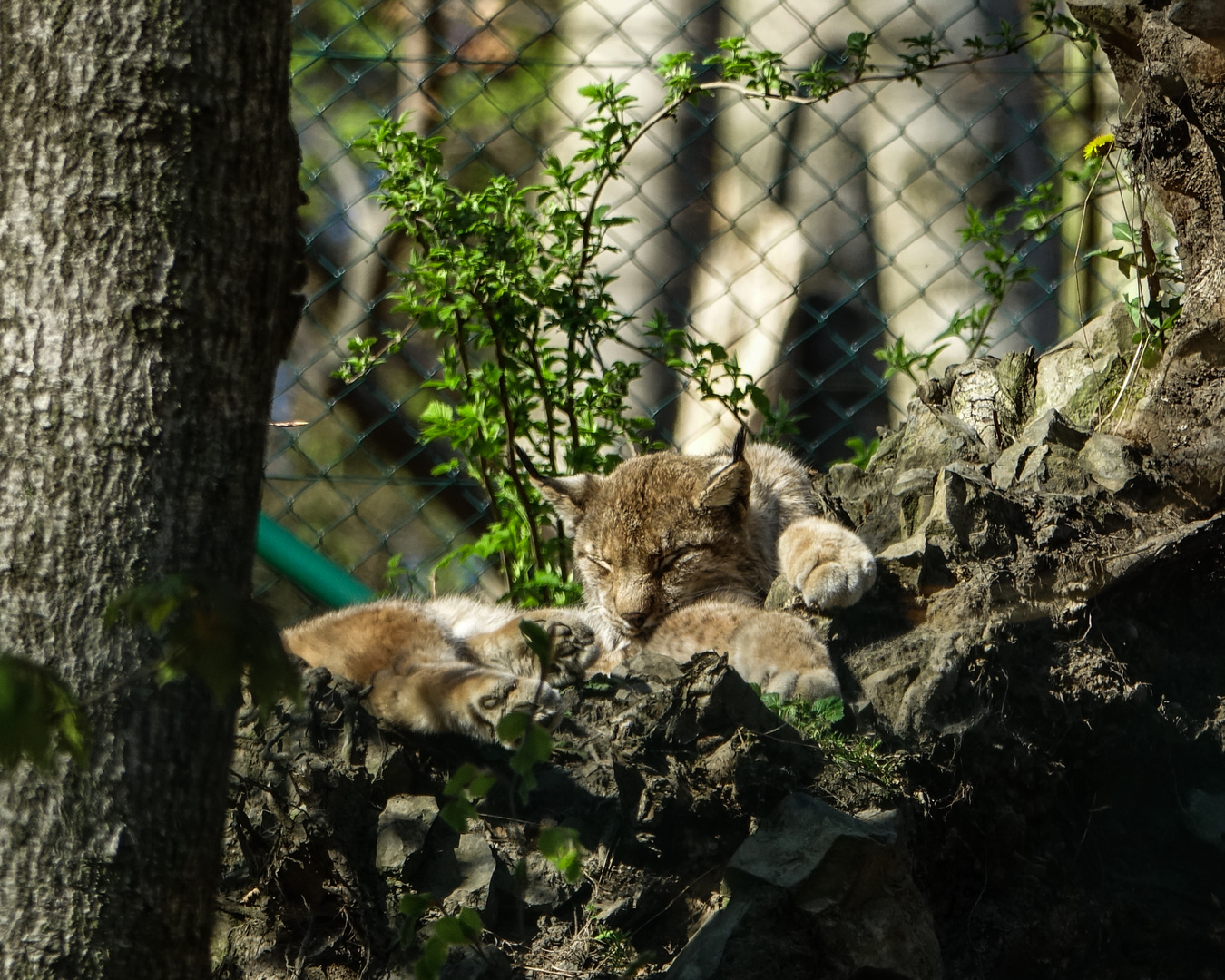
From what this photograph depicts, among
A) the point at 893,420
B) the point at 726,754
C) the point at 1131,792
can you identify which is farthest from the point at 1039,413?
the point at 893,420

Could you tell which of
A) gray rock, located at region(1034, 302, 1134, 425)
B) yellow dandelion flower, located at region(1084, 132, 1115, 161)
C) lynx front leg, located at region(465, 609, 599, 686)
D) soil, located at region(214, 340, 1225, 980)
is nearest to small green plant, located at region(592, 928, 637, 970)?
soil, located at region(214, 340, 1225, 980)

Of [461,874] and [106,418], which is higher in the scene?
[106,418]

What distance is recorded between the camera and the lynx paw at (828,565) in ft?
11.0

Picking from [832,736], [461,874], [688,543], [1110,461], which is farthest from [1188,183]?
[461,874]

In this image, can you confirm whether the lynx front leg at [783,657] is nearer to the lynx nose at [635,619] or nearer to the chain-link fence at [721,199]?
the lynx nose at [635,619]

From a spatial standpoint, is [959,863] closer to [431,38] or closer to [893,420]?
[893,420]

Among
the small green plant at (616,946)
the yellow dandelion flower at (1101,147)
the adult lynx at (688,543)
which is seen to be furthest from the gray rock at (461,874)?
the yellow dandelion flower at (1101,147)

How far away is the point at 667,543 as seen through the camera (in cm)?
400

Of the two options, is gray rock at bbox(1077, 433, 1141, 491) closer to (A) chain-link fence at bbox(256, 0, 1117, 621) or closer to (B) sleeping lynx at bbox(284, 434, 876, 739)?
(B) sleeping lynx at bbox(284, 434, 876, 739)

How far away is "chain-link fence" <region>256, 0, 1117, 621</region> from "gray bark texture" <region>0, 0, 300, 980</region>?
4.59m

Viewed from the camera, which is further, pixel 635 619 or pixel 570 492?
pixel 570 492

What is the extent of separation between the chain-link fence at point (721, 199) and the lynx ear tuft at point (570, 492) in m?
2.06

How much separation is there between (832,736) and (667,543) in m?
1.29

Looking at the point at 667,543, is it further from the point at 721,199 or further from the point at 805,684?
the point at 721,199
